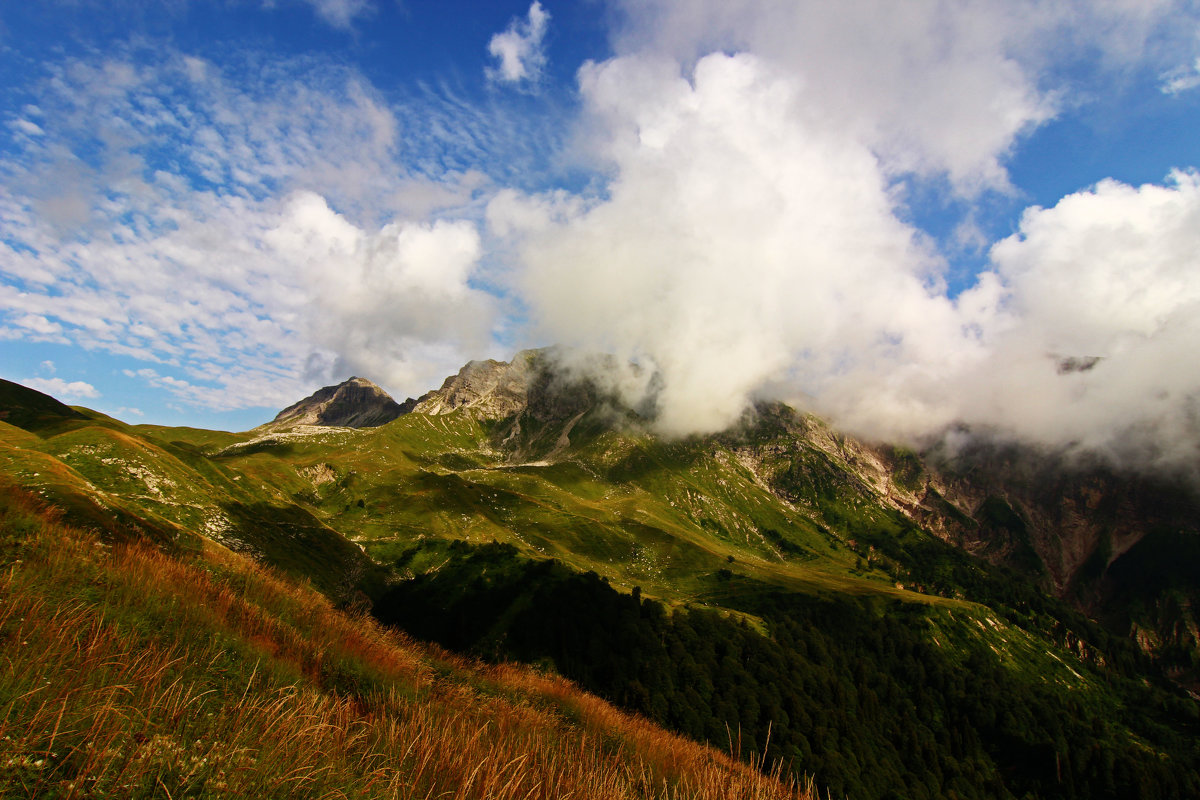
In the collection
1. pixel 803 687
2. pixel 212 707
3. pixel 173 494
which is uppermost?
pixel 212 707

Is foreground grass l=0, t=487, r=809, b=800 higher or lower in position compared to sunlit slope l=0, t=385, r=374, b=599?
higher

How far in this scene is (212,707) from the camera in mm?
6715

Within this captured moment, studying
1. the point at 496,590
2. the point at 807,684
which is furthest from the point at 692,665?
the point at 496,590

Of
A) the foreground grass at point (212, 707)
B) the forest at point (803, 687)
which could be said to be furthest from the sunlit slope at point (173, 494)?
the foreground grass at point (212, 707)

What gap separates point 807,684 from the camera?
13175cm

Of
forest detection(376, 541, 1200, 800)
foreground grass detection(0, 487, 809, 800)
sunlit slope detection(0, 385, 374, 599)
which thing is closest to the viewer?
foreground grass detection(0, 487, 809, 800)

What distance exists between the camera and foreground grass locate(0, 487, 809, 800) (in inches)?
183

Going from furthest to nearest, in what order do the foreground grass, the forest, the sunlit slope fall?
the forest < the sunlit slope < the foreground grass

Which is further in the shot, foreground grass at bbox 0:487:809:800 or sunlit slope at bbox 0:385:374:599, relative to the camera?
sunlit slope at bbox 0:385:374:599

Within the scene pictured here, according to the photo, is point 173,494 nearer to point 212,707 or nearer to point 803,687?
point 212,707

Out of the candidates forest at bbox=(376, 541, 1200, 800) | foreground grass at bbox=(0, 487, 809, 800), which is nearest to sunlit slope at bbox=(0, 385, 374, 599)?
forest at bbox=(376, 541, 1200, 800)

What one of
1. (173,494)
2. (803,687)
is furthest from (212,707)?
(803,687)

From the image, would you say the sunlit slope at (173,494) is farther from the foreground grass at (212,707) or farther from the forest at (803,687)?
the foreground grass at (212,707)

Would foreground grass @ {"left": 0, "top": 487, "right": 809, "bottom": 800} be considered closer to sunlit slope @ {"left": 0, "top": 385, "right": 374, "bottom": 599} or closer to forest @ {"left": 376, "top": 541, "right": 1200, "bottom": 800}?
sunlit slope @ {"left": 0, "top": 385, "right": 374, "bottom": 599}
